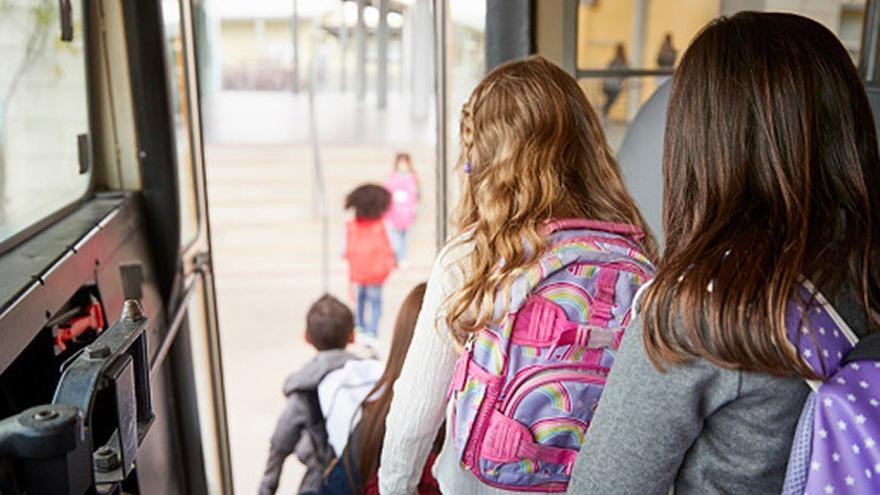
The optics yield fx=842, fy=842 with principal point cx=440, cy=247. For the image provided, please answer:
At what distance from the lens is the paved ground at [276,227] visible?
5840mm

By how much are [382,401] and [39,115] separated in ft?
3.78

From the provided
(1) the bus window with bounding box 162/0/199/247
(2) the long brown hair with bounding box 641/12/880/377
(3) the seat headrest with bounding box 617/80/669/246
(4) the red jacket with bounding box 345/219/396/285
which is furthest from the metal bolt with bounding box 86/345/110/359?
(4) the red jacket with bounding box 345/219/396/285

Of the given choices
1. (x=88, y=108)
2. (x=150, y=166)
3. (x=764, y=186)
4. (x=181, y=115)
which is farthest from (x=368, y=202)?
(x=764, y=186)

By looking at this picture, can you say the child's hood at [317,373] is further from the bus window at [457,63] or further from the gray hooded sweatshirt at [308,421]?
the bus window at [457,63]

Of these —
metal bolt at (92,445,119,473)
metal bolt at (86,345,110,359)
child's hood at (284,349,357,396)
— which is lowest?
child's hood at (284,349,357,396)

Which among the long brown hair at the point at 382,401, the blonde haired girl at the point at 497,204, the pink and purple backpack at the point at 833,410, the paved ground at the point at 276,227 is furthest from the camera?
the paved ground at the point at 276,227

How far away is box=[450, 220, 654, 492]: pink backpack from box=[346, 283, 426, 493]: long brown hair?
0.90 meters

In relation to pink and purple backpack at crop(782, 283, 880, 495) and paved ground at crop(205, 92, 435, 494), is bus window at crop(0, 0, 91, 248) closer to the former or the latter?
pink and purple backpack at crop(782, 283, 880, 495)

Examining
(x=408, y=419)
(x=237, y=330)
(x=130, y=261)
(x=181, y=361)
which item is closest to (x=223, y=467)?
(x=181, y=361)

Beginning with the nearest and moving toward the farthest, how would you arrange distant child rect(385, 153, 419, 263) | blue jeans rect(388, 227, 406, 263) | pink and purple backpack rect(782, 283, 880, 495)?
pink and purple backpack rect(782, 283, 880, 495) → distant child rect(385, 153, 419, 263) → blue jeans rect(388, 227, 406, 263)

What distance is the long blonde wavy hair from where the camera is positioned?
4.90ft

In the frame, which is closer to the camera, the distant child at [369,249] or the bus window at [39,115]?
the bus window at [39,115]

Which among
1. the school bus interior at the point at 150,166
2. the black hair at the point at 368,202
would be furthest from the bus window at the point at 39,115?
the black hair at the point at 368,202

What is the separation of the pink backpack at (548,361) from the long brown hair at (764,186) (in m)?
0.35
